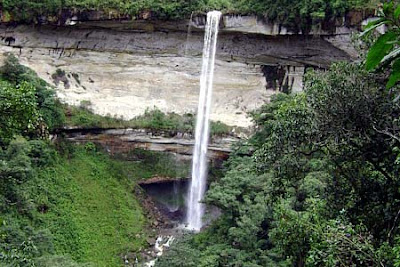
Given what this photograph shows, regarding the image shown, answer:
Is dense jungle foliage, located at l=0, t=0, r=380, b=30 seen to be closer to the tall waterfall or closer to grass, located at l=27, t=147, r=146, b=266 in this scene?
the tall waterfall

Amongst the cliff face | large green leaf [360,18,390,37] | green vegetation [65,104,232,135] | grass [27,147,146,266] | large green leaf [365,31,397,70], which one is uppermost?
large green leaf [360,18,390,37]

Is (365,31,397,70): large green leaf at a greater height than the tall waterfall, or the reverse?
(365,31,397,70): large green leaf

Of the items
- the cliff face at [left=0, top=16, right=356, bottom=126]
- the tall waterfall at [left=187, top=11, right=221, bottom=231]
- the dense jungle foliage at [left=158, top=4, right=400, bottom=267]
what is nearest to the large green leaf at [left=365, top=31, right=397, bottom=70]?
the dense jungle foliage at [left=158, top=4, right=400, bottom=267]

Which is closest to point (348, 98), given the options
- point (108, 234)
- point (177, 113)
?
point (108, 234)

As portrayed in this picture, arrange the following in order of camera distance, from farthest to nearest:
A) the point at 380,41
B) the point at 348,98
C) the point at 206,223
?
the point at 206,223 < the point at 348,98 < the point at 380,41

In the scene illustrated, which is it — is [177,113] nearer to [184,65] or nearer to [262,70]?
[184,65]

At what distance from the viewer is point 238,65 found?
17.8m

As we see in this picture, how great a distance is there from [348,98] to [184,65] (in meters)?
14.1

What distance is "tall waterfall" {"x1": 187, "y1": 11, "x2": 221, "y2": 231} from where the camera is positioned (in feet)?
51.5

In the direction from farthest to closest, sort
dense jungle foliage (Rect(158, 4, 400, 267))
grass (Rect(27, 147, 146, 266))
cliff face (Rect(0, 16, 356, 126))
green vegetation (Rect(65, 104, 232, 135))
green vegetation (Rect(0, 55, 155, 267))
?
cliff face (Rect(0, 16, 356, 126)) → green vegetation (Rect(65, 104, 232, 135)) → grass (Rect(27, 147, 146, 266)) → green vegetation (Rect(0, 55, 155, 267)) → dense jungle foliage (Rect(158, 4, 400, 267))

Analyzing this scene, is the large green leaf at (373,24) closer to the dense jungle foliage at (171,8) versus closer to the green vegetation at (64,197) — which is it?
the green vegetation at (64,197)

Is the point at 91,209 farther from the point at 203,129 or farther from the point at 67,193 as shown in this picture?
the point at 203,129

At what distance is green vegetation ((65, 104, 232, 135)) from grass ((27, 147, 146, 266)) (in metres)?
1.06

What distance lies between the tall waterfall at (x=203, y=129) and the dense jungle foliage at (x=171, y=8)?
765 millimetres
